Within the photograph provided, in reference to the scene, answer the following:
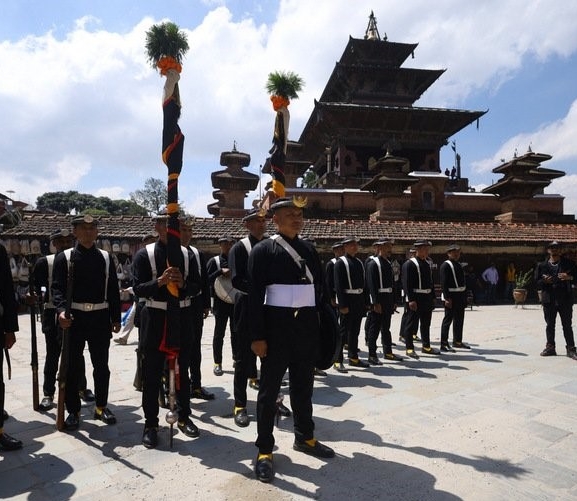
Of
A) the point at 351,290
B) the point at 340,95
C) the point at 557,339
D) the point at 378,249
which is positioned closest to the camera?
the point at 351,290

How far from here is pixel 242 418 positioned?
407 cm

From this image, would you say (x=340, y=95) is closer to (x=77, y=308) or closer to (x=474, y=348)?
(x=474, y=348)

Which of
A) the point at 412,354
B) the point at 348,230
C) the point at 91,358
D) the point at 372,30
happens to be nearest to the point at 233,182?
the point at 348,230

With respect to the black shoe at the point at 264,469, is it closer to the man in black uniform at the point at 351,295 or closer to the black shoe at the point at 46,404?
the black shoe at the point at 46,404

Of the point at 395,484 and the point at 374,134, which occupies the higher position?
the point at 374,134

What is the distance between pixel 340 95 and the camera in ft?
104

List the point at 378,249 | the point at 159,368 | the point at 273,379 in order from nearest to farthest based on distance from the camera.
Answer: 1. the point at 273,379
2. the point at 159,368
3. the point at 378,249

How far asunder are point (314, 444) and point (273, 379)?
2.25 ft

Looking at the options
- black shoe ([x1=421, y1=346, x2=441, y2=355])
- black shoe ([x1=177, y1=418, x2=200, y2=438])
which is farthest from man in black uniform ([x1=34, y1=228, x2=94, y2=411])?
black shoe ([x1=421, y1=346, x2=441, y2=355])

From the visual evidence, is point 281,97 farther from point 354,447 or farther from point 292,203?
point 354,447

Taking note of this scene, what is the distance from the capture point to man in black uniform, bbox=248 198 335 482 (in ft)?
10.5

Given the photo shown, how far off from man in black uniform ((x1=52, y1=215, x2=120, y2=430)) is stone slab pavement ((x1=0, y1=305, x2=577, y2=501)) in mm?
320

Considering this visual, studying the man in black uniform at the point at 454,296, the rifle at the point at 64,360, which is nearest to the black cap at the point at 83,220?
the rifle at the point at 64,360

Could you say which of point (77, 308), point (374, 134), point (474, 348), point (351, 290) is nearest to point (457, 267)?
point (474, 348)
